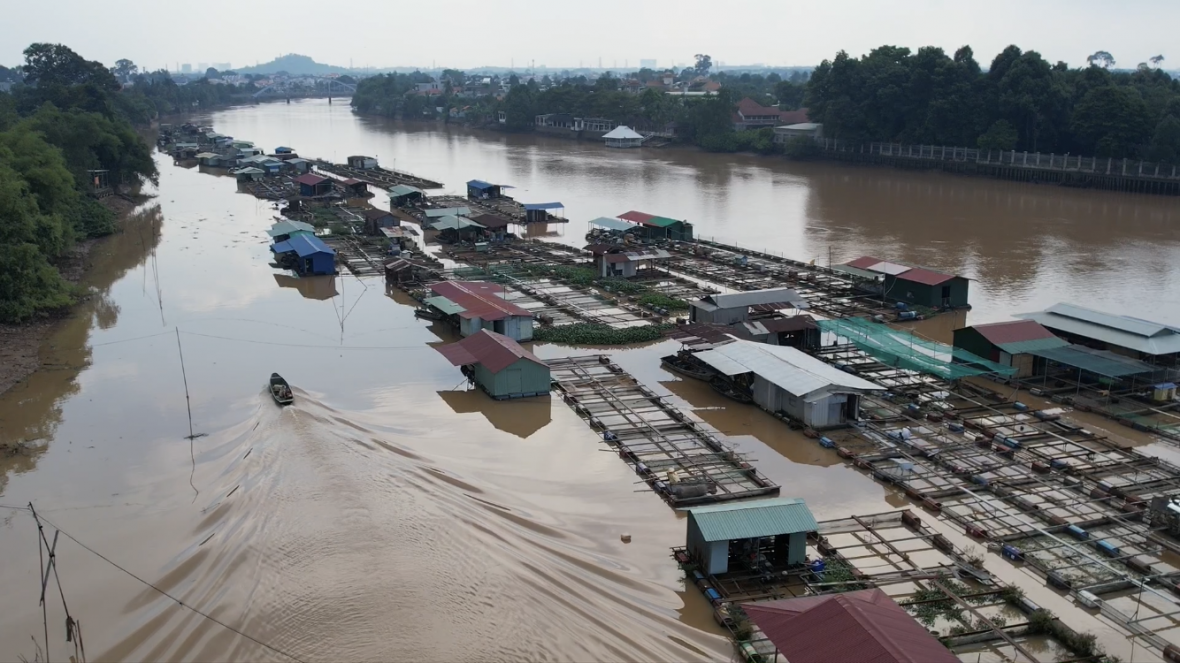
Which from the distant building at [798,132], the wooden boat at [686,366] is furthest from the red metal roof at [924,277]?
the distant building at [798,132]

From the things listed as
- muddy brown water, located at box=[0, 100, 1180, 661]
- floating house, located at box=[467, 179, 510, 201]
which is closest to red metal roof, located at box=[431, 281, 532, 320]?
muddy brown water, located at box=[0, 100, 1180, 661]

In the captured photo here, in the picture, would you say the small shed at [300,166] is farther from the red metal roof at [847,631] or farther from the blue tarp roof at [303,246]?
the red metal roof at [847,631]

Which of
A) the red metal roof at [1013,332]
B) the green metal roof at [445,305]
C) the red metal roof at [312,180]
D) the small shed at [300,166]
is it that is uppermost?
the small shed at [300,166]

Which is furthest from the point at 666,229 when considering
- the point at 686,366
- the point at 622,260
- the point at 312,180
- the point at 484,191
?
the point at 312,180

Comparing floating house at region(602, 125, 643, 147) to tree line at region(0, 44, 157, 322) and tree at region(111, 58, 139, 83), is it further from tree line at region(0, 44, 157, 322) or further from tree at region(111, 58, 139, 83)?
tree at region(111, 58, 139, 83)

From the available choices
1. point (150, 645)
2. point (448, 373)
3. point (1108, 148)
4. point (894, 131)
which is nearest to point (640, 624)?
point (150, 645)

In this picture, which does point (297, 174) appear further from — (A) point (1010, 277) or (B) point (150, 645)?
(B) point (150, 645)
